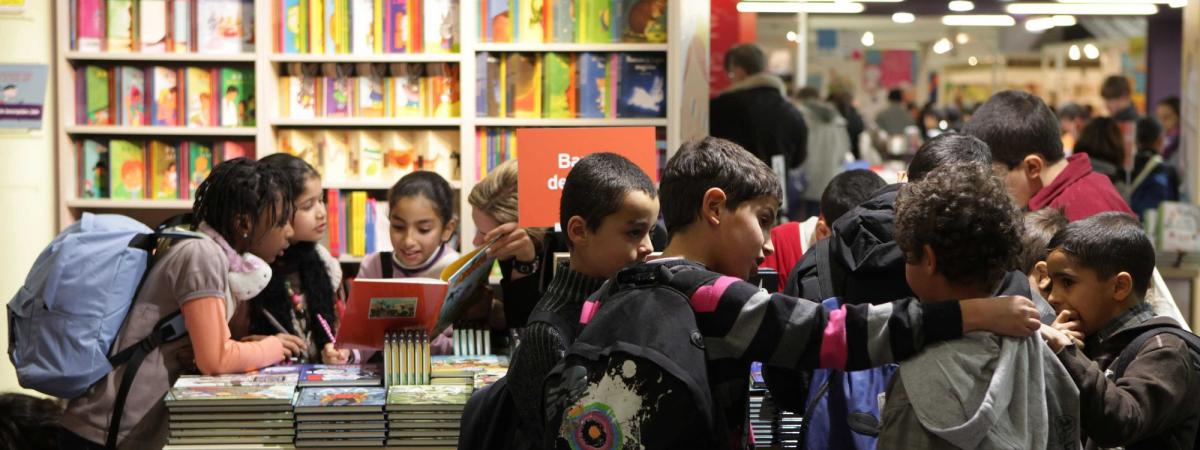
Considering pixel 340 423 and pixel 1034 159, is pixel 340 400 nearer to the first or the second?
pixel 340 423

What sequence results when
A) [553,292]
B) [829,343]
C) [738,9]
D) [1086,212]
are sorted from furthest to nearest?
1. [738,9]
2. [1086,212]
3. [553,292]
4. [829,343]

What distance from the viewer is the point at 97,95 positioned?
5.48m

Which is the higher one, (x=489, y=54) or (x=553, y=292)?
(x=489, y=54)

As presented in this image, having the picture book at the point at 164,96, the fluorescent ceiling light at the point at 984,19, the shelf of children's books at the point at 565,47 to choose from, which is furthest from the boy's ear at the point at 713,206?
the fluorescent ceiling light at the point at 984,19

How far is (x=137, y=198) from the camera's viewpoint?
5.54m

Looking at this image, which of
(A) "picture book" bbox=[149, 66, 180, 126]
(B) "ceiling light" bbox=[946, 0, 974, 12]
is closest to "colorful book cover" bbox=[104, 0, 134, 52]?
(A) "picture book" bbox=[149, 66, 180, 126]

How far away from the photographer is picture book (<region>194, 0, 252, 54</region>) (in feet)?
17.9

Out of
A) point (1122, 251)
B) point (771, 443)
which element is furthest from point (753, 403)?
point (1122, 251)

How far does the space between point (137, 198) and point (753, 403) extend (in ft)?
11.8

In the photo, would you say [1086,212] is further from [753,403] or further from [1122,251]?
[753,403]

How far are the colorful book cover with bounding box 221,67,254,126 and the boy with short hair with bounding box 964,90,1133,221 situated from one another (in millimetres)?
3150

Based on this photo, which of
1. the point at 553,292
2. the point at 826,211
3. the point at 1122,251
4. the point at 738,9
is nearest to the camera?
the point at 553,292

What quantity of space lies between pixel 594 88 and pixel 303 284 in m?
2.05

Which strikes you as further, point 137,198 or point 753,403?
point 137,198
